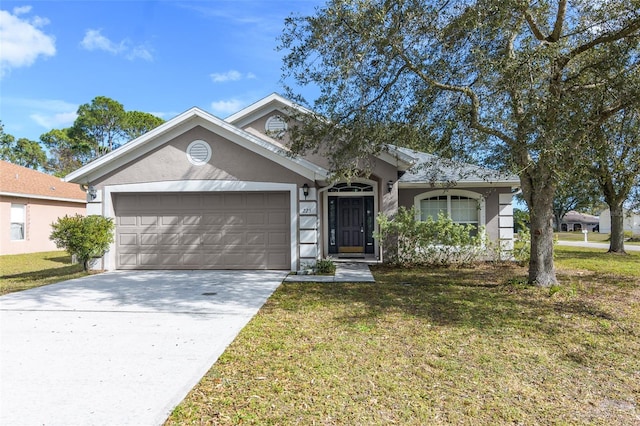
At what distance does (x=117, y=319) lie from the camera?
6062 mm

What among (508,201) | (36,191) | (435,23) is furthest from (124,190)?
(508,201)

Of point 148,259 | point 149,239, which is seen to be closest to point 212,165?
point 149,239

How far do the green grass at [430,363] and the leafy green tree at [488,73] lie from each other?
272cm

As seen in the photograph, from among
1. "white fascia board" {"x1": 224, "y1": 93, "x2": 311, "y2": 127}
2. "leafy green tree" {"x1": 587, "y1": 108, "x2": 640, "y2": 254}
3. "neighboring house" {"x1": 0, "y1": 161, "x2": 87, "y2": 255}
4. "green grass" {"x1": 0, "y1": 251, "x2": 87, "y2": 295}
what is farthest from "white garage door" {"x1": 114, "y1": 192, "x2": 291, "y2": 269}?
"neighboring house" {"x1": 0, "y1": 161, "x2": 87, "y2": 255}

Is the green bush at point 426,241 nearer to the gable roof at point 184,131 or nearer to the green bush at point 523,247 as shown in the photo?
the green bush at point 523,247

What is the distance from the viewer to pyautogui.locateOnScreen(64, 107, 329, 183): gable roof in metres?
10.4

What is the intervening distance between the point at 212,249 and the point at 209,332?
5832mm

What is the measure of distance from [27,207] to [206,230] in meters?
12.6

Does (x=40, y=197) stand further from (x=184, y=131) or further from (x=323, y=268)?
(x=323, y=268)

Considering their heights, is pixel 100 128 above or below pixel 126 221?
above

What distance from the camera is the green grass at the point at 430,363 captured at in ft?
10.7

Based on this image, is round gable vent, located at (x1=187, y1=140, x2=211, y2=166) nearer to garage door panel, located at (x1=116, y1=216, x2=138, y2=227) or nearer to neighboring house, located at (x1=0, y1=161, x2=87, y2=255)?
garage door panel, located at (x1=116, y1=216, x2=138, y2=227)

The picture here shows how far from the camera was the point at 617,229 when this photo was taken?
18.1 m

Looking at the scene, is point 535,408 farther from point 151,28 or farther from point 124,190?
point 151,28
